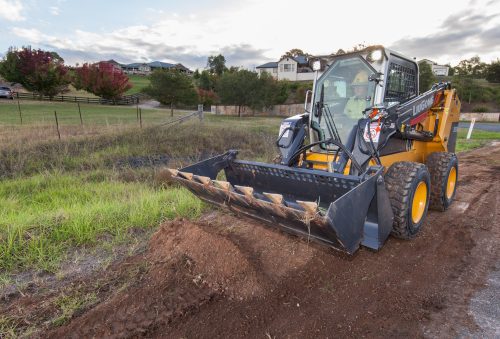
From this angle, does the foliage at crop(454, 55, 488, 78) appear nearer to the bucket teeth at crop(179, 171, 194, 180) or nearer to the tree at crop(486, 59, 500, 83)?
the tree at crop(486, 59, 500, 83)

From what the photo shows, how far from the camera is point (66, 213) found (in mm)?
4512

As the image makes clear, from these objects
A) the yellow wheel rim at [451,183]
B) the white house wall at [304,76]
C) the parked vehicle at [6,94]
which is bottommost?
the yellow wheel rim at [451,183]

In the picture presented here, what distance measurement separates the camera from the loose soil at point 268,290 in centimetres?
259

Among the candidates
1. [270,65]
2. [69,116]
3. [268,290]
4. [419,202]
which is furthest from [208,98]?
[268,290]

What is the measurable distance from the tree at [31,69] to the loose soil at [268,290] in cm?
3906

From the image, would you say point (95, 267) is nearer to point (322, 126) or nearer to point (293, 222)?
point (293, 222)

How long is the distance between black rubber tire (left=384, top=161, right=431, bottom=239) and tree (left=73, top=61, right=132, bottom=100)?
38.6 meters

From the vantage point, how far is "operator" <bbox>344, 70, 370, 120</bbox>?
4.55 metres

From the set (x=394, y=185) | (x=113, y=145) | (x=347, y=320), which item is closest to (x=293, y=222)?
(x=347, y=320)

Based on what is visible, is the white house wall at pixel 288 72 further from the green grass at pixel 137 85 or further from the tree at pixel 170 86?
the tree at pixel 170 86

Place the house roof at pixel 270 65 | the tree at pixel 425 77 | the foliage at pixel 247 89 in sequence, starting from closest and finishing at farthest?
the tree at pixel 425 77 < the foliage at pixel 247 89 < the house roof at pixel 270 65

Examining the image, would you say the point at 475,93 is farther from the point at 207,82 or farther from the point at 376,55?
the point at 376,55

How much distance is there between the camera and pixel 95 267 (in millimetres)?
3424

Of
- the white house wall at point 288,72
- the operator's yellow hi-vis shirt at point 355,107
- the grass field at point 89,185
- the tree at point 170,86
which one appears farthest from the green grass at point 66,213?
the white house wall at point 288,72
